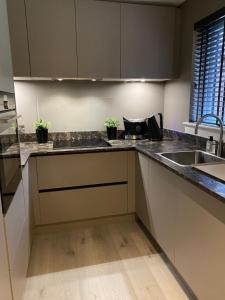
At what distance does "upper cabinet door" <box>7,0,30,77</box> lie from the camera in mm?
1976

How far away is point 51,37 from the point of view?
82.4 inches

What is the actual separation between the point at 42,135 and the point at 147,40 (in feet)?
4.70

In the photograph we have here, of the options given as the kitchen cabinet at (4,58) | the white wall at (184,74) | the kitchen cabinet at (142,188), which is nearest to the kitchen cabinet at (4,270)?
the kitchen cabinet at (4,58)

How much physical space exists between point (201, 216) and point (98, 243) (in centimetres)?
115

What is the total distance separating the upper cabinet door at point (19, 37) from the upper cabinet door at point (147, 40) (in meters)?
0.90

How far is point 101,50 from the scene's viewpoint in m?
2.23

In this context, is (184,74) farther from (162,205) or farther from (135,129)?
(162,205)

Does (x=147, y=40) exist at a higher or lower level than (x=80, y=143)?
higher

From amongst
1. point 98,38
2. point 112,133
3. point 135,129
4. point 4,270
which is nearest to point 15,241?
point 4,270

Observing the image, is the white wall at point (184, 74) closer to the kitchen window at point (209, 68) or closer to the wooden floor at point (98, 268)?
the kitchen window at point (209, 68)

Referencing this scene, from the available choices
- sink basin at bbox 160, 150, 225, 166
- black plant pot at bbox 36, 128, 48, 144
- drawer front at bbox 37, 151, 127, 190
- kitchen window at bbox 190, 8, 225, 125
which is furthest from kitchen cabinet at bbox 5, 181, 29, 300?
kitchen window at bbox 190, 8, 225, 125

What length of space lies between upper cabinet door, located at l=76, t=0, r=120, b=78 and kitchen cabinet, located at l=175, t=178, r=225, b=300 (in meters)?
1.38

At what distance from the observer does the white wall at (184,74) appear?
205 cm

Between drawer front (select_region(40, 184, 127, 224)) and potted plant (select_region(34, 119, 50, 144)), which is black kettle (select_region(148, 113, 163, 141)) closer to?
drawer front (select_region(40, 184, 127, 224))
